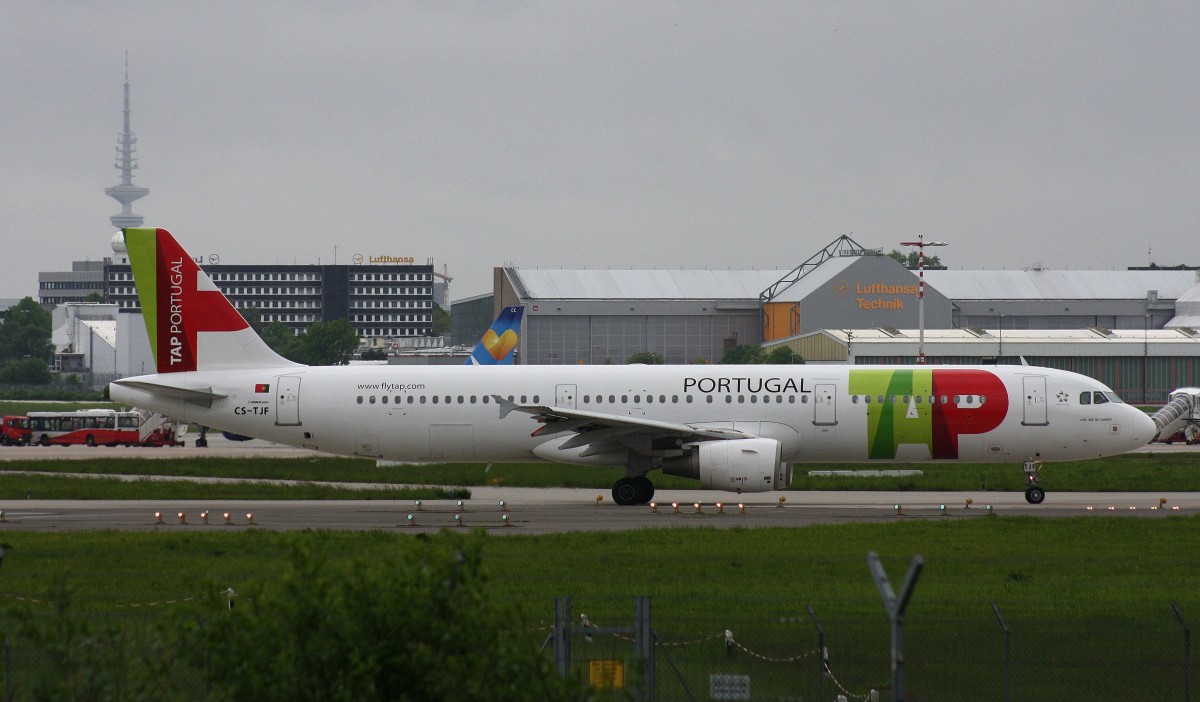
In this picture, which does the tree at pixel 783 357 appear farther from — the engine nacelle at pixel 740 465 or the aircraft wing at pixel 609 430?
the engine nacelle at pixel 740 465

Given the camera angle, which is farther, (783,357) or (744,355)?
(744,355)

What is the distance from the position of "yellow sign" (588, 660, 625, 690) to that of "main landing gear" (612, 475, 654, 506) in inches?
747

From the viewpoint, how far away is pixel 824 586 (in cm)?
1742

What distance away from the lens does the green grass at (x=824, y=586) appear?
12.1 meters

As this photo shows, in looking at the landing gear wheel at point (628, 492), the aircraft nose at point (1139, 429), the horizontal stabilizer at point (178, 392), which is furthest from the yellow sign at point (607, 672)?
the aircraft nose at point (1139, 429)

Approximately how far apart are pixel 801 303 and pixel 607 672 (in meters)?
99.8

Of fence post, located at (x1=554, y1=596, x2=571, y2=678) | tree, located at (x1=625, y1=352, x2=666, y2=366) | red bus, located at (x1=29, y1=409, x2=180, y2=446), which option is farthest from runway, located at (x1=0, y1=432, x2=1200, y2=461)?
fence post, located at (x1=554, y1=596, x2=571, y2=678)

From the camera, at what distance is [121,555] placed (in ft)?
68.6

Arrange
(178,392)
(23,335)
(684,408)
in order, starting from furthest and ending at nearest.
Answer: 1. (23,335)
2. (178,392)
3. (684,408)

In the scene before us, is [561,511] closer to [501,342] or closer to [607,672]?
[607,672]

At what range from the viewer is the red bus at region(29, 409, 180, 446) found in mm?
67375

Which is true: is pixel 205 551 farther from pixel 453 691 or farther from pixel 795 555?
pixel 453 691

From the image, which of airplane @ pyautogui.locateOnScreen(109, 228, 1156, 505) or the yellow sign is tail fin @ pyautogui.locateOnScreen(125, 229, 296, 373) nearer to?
airplane @ pyautogui.locateOnScreen(109, 228, 1156, 505)

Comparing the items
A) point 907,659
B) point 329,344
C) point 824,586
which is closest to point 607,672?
point 907,659
